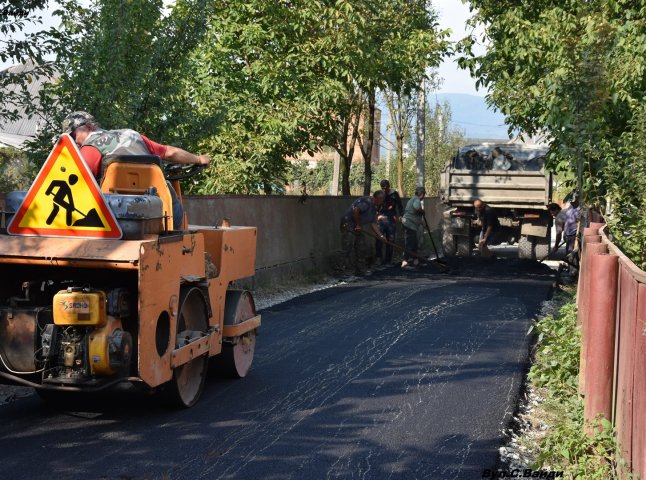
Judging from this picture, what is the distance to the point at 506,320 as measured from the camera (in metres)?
12.9

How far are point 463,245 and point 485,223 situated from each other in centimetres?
104

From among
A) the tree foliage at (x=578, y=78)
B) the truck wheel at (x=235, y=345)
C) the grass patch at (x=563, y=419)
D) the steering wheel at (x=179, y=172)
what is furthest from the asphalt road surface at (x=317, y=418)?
the tree foliage at (x=578, y=78)

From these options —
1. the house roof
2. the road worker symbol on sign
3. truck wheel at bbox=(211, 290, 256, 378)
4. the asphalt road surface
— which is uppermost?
the house roof

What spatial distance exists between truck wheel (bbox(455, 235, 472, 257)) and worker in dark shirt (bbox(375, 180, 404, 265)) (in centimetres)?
203

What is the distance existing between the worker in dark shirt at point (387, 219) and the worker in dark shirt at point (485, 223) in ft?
6.25

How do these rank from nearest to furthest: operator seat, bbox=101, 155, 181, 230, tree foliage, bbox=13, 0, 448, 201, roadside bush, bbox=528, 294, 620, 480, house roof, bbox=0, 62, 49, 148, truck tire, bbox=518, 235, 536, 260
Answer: roadside bush, bbox=528, 294, 620, 480 < operator seat, bbox=101, 155, 181, 230 < house roof, bbox=0, 62, 49, 148 < tree foliage, bbox=13, 0, 448, 201 < truck tire, bbox=518, 235, 536, 260

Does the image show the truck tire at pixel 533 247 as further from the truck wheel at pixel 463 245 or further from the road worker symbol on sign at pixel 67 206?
the road worker symbol on sign at pixel 67 206

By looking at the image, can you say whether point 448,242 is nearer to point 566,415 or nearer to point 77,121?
point 566,415

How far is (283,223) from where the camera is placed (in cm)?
1838

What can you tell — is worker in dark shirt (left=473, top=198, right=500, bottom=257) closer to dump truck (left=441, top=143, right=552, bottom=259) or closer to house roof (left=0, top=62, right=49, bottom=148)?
dump truck (left=441, top=143, right=552, bottom=259)

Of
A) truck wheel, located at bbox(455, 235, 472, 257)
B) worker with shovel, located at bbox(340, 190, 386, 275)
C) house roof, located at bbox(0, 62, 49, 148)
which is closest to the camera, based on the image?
house roof, located at bbox(0, 62, 49, 148)

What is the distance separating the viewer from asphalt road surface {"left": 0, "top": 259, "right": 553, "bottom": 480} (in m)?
5.92

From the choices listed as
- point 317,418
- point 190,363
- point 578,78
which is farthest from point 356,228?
point 317,418

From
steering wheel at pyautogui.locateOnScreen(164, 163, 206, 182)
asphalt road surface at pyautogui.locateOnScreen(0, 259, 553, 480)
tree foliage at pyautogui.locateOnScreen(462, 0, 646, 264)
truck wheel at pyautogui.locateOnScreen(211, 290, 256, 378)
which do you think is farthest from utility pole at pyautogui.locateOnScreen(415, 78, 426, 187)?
steering wheel at pyautogui.locateOnScreen(164, 163, 206, 182)
